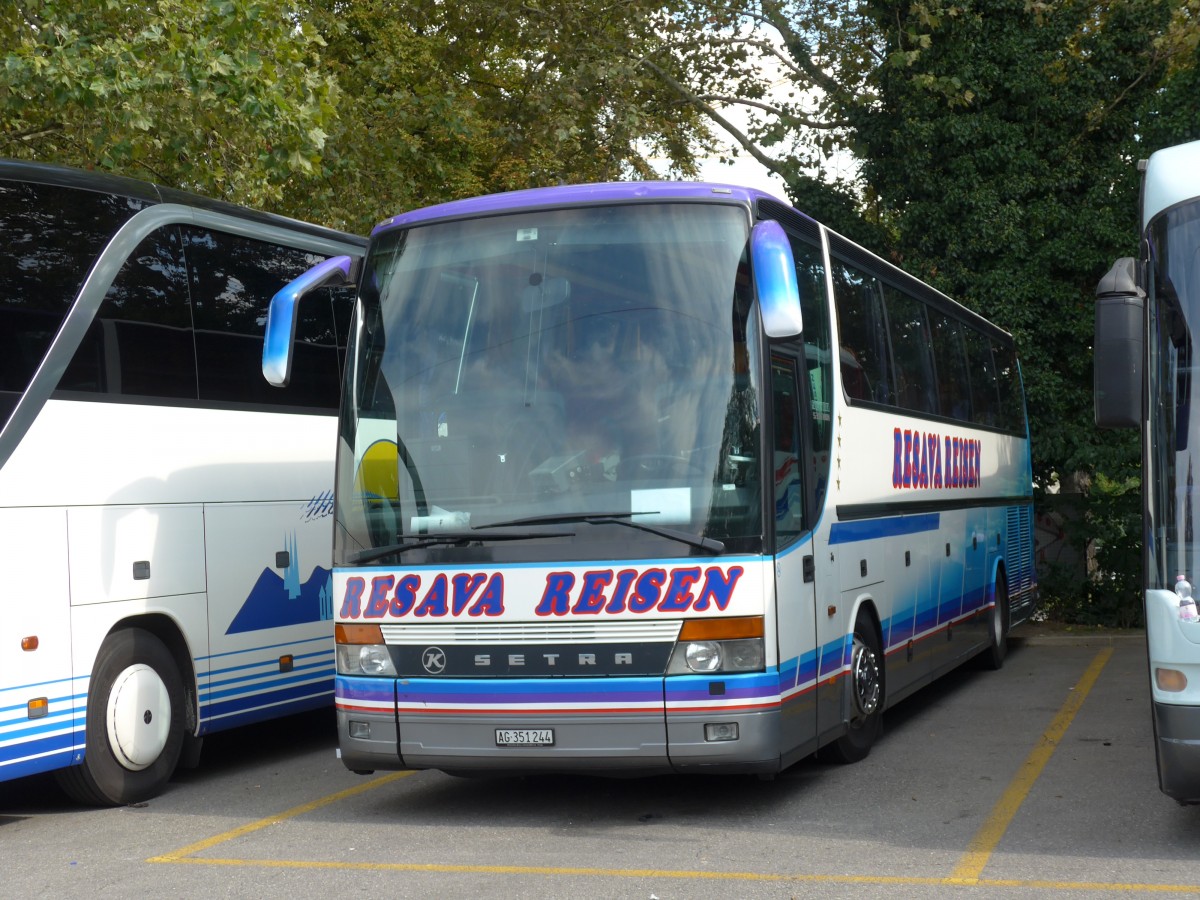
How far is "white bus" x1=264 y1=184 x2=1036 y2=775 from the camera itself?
Answer: 735 centimetres

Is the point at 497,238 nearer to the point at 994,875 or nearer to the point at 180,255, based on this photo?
the point at 180,255

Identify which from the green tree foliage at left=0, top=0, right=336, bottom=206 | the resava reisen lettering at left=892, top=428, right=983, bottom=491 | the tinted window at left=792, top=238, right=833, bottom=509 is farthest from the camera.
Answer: the green tree foliage at left=0, top=0, right=336, bottom=206

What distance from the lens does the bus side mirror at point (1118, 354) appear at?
6625 mm

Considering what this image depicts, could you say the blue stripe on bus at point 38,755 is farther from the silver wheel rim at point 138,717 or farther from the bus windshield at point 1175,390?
the bus windshield at point 1175,390

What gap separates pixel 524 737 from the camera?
24.6ft

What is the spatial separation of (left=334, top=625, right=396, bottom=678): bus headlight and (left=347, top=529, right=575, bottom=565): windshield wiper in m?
0.37

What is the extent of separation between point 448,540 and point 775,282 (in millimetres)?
2126

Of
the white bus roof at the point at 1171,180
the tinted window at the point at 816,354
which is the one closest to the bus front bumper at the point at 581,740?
the tinted window at the point at 816,354

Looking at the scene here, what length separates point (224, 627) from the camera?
33.0 feet

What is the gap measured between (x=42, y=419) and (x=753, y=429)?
400 cm

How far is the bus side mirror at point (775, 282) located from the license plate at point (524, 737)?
2286 millimetres

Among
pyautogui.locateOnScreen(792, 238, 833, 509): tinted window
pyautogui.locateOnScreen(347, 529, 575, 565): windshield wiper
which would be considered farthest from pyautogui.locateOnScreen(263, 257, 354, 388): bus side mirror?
pyautogui.locateOnScreen(792, 238, 833, 509): tinted window

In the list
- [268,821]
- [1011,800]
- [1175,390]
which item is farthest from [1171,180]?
[268,821]

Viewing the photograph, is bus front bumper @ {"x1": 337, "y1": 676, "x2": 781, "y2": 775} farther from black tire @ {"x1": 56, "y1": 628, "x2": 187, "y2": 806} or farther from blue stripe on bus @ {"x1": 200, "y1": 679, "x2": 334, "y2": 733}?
blue stripe on bus @ {"x1": 200, "y1": 679, "x2": 334, "y2": 733}
